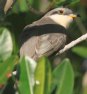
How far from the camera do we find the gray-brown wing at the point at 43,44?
→ 4941mm

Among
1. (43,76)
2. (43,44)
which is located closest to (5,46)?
(43,76)

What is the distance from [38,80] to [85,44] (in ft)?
9.53

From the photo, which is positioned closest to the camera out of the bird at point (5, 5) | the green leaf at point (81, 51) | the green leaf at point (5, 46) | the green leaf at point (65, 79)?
the green leaf at point (65, 79)

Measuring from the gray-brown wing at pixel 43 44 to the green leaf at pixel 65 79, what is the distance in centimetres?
250

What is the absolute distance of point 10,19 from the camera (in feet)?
14.2

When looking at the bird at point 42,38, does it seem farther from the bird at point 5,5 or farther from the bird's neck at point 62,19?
the bird at point 5,5

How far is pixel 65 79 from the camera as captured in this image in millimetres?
2229

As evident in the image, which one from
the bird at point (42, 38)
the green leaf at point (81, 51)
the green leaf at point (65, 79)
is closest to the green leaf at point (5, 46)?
the green leaf at point (65, 79)

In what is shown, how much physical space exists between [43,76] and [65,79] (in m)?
0.14

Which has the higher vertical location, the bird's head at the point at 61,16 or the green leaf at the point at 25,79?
the green leaf at the point at 25,79

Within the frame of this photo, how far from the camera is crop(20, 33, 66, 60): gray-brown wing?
4941 mm

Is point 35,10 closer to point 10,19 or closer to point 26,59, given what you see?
point 10,19

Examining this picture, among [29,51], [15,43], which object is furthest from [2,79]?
[29,51]

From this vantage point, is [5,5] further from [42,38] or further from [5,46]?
[42,38]
